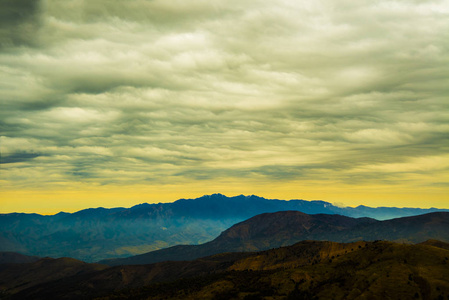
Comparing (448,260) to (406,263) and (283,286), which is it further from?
(283,286)

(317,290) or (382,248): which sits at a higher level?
(382,248)

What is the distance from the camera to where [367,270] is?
15262 cm

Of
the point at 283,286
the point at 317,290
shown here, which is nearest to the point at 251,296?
the point at 283,286

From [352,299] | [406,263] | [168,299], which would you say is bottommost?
[168,299]

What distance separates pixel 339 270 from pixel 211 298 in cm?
6222

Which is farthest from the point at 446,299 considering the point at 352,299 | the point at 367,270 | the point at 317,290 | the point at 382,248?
the point at 382,248

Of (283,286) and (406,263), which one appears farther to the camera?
(283,286)

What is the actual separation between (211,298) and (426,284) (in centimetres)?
9372

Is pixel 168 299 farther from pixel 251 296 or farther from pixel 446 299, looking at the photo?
pixel 446 299

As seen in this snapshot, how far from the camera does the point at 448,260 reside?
144m

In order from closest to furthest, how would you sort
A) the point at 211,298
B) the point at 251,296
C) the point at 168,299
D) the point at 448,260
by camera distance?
the point at 448,260 < the point at 251,296 < the point at 211,298 < the point at 168,299

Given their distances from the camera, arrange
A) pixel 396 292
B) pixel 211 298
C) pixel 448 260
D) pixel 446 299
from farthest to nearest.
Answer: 1. pixel 211 298
2. pixel 448 260
3. pixel 396 292
4. pixel 446 299

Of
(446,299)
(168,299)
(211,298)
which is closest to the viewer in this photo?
(446,299)

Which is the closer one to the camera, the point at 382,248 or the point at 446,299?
the point at 446,299
